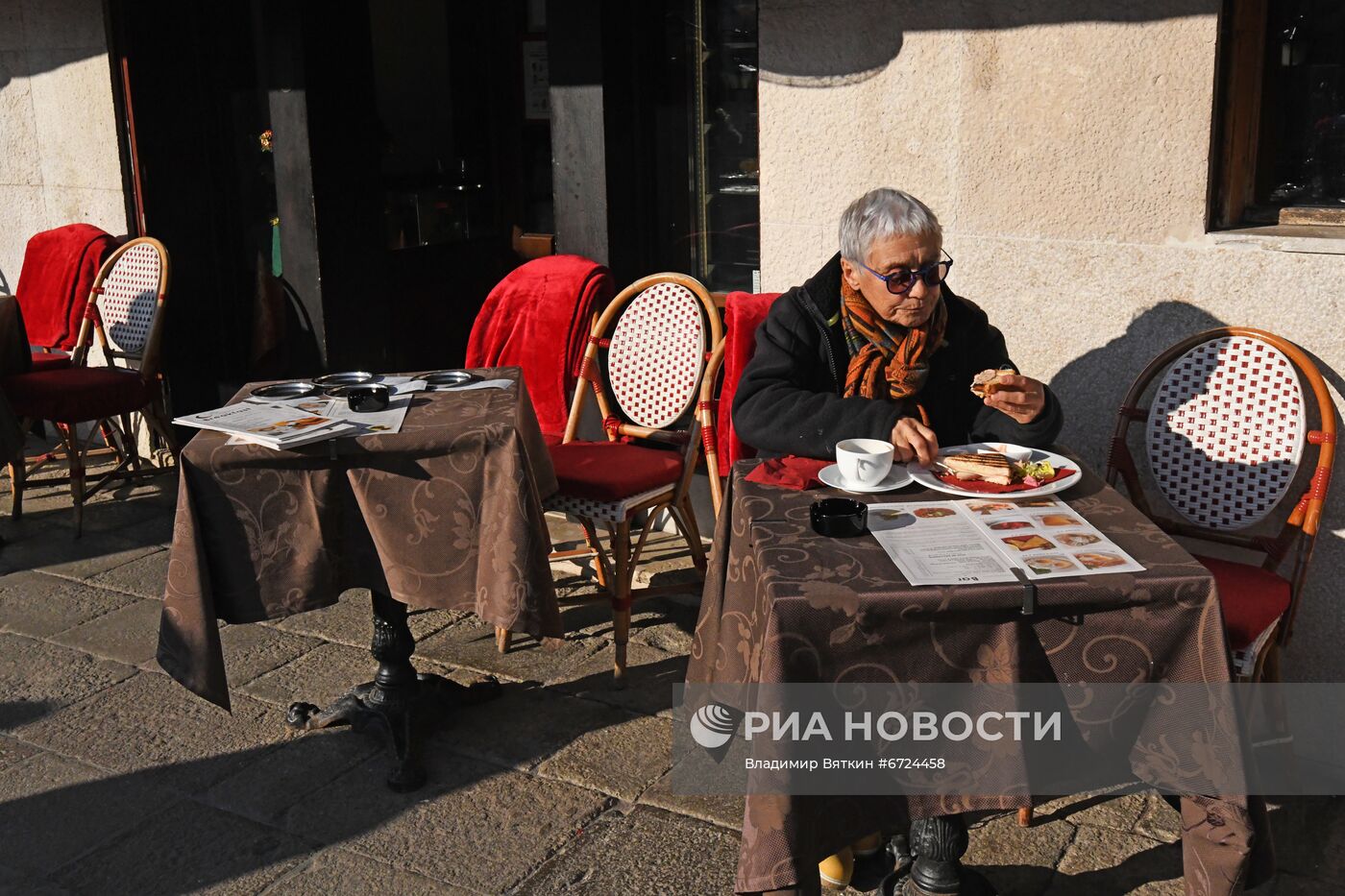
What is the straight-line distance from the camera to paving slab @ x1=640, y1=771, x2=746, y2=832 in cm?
315

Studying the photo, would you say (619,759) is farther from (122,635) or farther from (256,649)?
(122,635)

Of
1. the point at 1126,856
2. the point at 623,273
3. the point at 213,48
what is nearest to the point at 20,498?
the point at 213,48

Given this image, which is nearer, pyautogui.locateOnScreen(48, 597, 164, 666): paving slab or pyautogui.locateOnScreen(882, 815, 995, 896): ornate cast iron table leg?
pyautogui.locateOnScreen(882, 815, 995, 896): ornate cast iron table leg

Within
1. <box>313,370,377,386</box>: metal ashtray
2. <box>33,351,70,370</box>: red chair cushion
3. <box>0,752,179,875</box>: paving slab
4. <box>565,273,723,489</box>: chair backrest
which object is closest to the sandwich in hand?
<box>565,273,723,489</box>: chair backrest

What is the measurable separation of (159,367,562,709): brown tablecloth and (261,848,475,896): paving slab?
511mm

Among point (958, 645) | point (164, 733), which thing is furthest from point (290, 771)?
point (958, 645)

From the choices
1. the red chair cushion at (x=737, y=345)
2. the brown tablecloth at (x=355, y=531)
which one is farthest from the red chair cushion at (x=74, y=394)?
the red chair cushion at (x=737, y=345)

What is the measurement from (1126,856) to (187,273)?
515cm

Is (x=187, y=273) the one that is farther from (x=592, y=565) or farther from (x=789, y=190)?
(x=789, y=190)

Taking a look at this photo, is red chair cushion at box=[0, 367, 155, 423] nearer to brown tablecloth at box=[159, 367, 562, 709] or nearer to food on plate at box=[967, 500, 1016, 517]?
brown tablecloth at box=[159, 367, 562, 709]

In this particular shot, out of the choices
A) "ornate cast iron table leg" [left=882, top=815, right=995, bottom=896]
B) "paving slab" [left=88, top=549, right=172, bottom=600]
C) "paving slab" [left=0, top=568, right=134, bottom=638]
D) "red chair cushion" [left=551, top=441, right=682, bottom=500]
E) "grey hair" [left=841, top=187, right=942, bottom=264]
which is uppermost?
"grey hair" [left=841, top=187, right=942, bottom=264]

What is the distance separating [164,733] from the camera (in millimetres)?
3648

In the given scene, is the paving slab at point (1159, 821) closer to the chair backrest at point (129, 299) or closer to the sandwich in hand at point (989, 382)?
the sandwich in hand at point (989, 382)

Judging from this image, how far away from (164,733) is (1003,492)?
2464 mm
